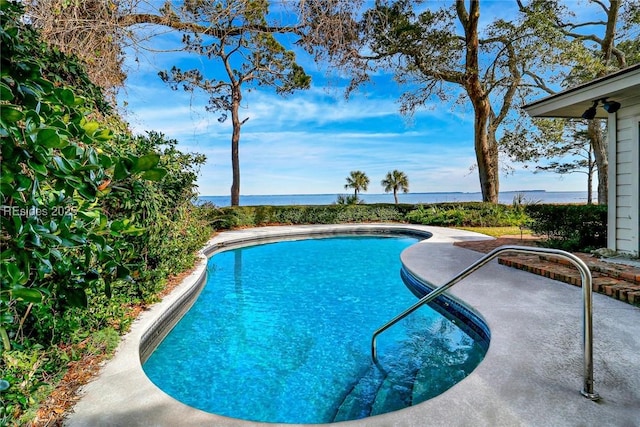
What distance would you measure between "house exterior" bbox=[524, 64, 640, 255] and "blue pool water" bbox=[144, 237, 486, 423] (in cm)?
387

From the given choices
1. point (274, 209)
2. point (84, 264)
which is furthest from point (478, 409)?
point (274, 209)

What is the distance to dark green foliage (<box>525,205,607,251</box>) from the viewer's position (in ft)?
24.6

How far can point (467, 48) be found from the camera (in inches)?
589

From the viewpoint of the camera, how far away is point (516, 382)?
9.04ft

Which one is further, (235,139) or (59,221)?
(235,139)

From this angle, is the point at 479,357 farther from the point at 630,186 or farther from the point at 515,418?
the point at 630,186

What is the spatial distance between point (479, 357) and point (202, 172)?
618 cm

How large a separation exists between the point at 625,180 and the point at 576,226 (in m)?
1.97

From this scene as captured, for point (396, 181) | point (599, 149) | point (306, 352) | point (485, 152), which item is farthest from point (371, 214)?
point (306, 352)

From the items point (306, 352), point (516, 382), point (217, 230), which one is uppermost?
point (217, 230)

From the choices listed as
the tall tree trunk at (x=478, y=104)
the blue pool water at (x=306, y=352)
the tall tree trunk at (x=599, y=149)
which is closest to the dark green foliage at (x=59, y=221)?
the blue pool water at (x=306, y=352)

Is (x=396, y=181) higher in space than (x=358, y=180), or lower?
lower

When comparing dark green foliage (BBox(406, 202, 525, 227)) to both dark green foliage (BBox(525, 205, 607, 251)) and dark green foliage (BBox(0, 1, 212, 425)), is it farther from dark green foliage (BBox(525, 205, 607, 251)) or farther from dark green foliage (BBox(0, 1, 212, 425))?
dark green foliage (BBox(0, 1, 212, 425))

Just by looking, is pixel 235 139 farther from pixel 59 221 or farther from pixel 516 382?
pixel 59 221
